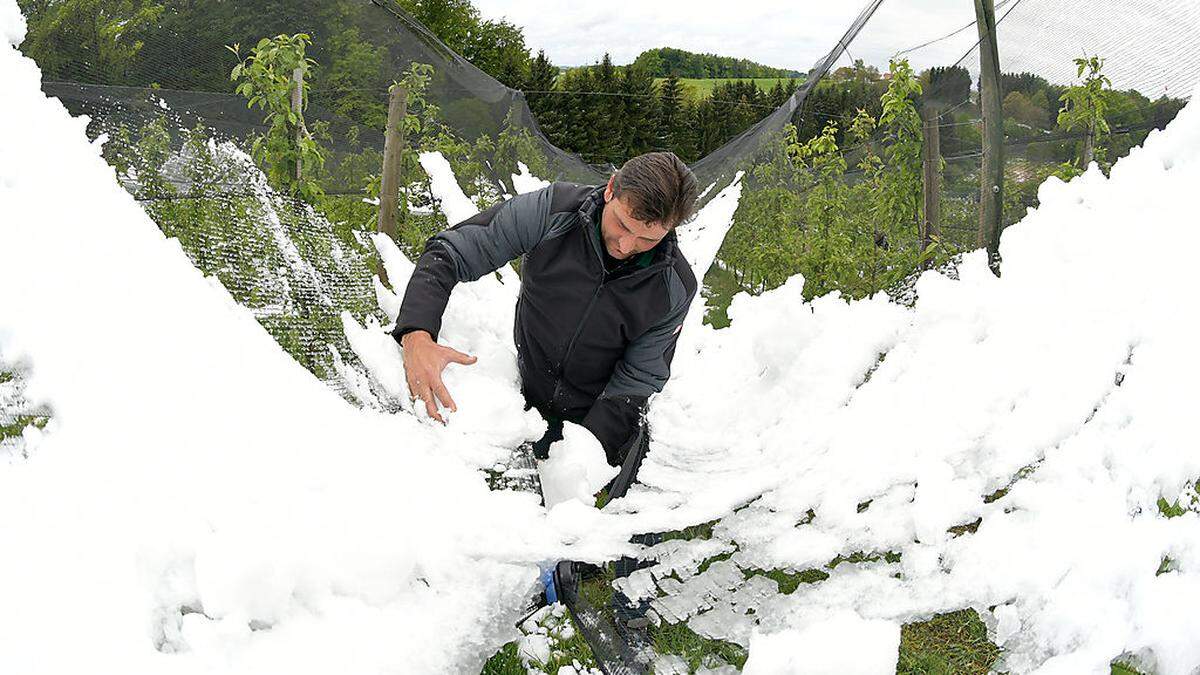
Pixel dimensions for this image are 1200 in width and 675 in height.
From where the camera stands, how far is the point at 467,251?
6.32 ft

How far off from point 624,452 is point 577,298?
40 centimetres

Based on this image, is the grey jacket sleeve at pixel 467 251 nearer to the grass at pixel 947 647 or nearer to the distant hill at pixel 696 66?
the grass at pixel 947 647

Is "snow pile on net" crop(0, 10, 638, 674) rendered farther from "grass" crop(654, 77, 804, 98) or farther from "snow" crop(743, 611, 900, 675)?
"grass" crop(654, 77, 804, 98)

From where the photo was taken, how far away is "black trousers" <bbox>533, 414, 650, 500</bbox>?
179cm

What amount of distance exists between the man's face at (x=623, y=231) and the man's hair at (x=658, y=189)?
2cm

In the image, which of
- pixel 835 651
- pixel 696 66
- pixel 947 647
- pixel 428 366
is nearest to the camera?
pixel 835 651

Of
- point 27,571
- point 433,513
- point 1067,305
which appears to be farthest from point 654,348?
point 27,571

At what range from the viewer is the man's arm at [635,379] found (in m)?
2.10

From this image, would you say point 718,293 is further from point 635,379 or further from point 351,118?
point 635,379

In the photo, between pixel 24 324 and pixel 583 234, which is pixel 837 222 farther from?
pixel 24 324

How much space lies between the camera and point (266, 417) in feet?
3.39

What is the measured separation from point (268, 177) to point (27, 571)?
196 centimetres

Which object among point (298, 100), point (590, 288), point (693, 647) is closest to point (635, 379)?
point (590, 288)

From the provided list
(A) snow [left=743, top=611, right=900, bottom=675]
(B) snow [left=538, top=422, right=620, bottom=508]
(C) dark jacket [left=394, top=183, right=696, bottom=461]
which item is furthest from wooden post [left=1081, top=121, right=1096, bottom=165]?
(A) snow [left=743, top=611, right=900, bottom=675]
